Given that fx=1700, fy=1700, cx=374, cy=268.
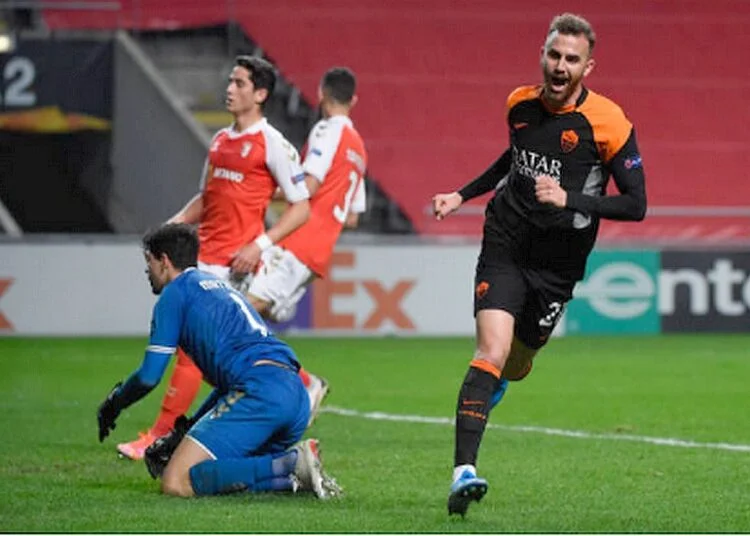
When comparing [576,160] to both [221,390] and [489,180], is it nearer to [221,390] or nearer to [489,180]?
[489,180]

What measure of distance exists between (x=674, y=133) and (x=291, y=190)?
14.2m

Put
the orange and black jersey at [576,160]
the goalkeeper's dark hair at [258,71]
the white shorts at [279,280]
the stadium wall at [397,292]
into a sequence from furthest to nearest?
the stadium wall at [397,292] < the white shorts at [279,280] < the goalkeeper's dark hair at [258,71] < the orange and black jersey at [576,160]

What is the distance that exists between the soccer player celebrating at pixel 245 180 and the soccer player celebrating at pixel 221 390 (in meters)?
2.08

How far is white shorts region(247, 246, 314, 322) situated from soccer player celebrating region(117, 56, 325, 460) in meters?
0.53

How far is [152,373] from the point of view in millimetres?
6934

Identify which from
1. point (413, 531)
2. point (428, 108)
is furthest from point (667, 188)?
point (413, 531)

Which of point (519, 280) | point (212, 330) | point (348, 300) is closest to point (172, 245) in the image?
point (212, 330)

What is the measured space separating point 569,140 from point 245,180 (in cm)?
308

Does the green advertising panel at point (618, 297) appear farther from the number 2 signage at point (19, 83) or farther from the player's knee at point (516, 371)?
the player's knee at point (516, 371)

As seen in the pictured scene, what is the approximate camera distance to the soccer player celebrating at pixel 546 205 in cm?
670

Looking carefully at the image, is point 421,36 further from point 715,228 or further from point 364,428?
point 364,428

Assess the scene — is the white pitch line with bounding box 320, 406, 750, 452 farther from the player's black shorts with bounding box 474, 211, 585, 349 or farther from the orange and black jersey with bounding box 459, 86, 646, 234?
the orange and black jersey with bounding box 459, 86, 646, 234

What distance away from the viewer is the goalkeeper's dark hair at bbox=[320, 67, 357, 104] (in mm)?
10758

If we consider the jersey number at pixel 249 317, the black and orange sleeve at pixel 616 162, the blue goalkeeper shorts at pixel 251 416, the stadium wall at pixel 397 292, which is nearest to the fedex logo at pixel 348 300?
the stadium wall at pixel 397 292
